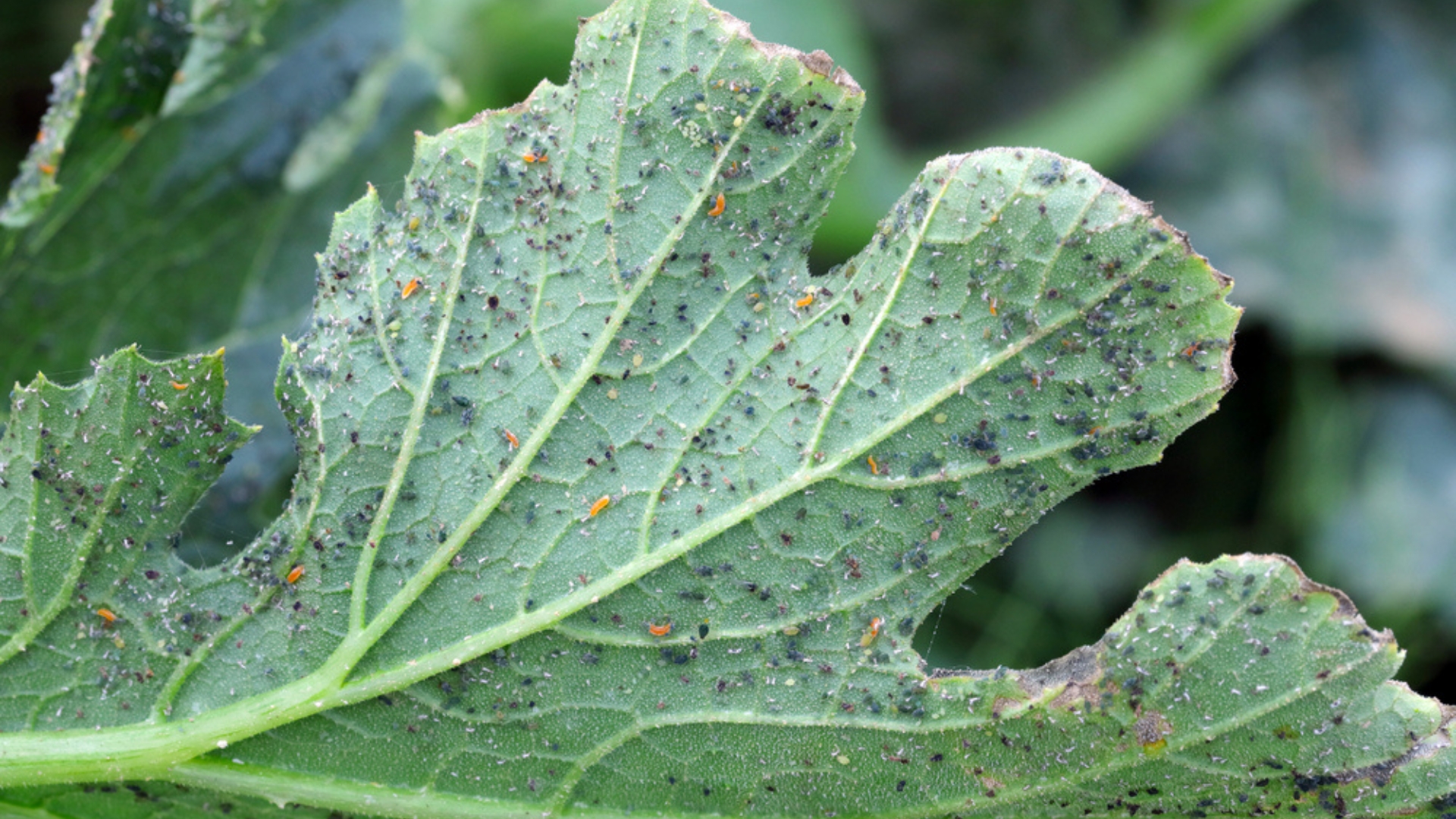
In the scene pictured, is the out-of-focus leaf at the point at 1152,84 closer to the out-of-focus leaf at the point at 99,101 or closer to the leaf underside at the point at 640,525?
the leaf underside at the point at 640,525

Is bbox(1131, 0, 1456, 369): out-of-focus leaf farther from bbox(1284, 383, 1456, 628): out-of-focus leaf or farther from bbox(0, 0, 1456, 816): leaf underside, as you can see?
bbox(0, 0, 1456, 816): leaf underside

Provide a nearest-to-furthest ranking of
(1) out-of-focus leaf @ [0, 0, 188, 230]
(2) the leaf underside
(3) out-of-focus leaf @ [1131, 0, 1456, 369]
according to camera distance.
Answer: (2) the leaf underside
(1) out-of-focus leaf @ [0, 0, 188, 230]
(3) out-of-focus leaf @ [1131, 0, 1456, 369]

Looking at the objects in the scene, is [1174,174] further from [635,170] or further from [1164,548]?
[635,170]

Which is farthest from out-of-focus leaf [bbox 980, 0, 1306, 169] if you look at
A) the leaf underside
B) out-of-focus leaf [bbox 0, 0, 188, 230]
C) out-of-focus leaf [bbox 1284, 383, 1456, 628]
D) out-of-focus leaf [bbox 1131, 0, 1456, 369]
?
out-of-focus leaf [bbox 0, 0, 188, 230]

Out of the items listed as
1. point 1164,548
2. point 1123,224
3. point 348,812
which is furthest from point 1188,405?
point 1164,548

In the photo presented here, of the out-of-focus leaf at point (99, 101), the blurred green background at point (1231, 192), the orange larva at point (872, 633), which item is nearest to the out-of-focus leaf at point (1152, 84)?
the blurred green background at point (1231, 192)

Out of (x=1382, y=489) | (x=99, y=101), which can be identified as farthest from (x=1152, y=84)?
(x=99, y=101)
